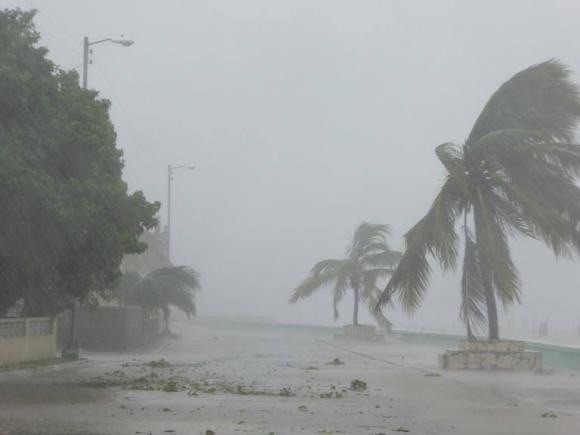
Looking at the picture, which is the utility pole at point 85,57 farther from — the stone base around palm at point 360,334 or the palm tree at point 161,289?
the stone base around palm at point 360,334

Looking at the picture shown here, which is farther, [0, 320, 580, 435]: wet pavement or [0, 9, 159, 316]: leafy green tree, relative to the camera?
[0, 9, 159, 316]: leafy green tree

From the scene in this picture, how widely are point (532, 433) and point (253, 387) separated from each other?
26.1ft

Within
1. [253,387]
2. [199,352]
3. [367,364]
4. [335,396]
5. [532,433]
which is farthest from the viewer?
[199,352]

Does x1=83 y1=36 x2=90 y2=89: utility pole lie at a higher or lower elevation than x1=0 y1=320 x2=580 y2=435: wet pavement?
higher

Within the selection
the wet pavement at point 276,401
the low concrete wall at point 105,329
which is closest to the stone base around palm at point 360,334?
the low concrete wall at point 105,329

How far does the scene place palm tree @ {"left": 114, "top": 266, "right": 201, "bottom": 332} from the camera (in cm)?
4316

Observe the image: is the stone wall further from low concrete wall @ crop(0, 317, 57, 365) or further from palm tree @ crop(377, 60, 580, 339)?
low concrete wall @ crop(0, 317, 57, 365)

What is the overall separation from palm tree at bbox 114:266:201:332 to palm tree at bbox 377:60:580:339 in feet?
64.2

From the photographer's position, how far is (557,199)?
23938 millimetres

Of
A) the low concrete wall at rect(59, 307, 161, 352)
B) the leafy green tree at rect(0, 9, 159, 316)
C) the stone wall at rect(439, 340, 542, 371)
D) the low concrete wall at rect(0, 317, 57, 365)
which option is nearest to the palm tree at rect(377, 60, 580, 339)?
the stone wall at rect(439, 340, 542, 371)

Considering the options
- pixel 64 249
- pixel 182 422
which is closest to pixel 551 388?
pixel 182 422

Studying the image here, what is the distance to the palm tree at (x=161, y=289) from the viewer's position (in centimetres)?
4316

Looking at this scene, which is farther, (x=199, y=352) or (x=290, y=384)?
(x=199, y=352)

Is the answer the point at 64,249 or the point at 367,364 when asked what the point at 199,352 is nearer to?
the point at 367,364
